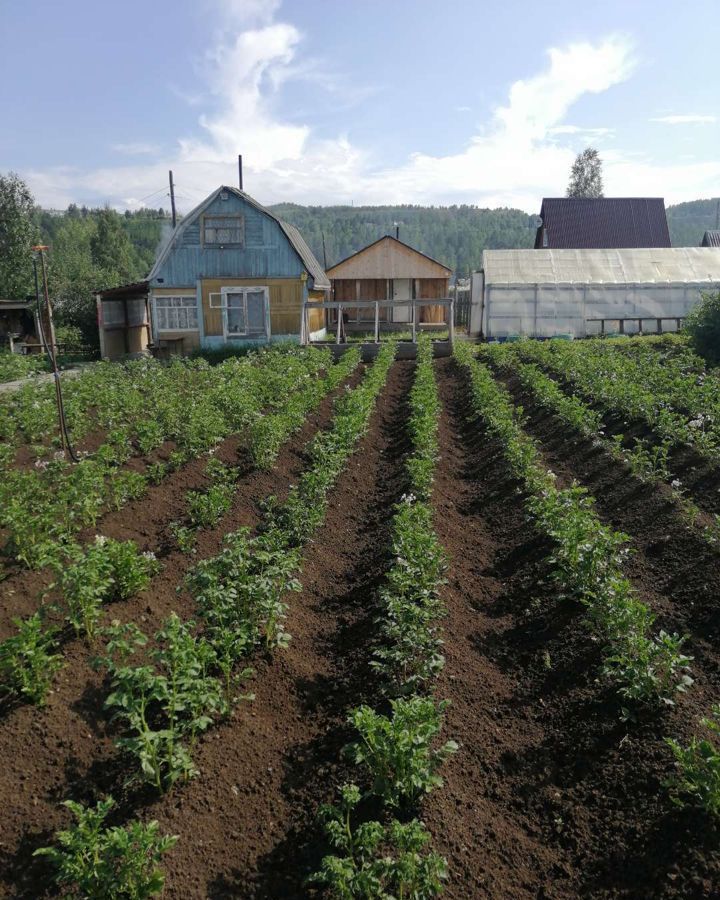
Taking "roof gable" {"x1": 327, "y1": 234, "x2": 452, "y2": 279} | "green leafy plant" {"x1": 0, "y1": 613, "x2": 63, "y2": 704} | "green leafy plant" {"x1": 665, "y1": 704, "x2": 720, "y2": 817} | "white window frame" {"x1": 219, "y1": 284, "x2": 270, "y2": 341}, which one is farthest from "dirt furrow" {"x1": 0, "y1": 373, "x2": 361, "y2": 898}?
"roof gable" {"x1": 327, "y1": 234, "x2": 452, "y2": 279}

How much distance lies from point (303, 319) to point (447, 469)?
1623cm

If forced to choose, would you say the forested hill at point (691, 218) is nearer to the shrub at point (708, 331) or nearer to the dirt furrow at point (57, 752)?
the shrub at point (708, 331)

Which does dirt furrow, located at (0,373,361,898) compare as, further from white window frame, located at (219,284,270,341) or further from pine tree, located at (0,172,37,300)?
pine tree, located at (0,172,37,300)

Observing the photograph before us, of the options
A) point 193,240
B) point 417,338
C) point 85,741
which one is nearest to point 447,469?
point 85,741

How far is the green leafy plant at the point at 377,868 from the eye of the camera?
3.00m

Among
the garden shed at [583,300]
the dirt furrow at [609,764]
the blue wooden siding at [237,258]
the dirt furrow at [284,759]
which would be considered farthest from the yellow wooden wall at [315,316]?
the dirt furrow at [609,764]

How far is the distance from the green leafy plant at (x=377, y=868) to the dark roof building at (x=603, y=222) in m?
44.1

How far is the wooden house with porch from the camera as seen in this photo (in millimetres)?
38281

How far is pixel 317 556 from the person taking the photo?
23.9 ft

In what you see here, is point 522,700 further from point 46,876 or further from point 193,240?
point 193,240

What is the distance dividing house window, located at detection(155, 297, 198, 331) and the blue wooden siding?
69 centimetres

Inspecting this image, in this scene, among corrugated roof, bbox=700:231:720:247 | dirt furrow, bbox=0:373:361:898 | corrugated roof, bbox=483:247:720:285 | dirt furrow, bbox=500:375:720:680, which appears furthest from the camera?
corrugated roof, bbox=700:231:720:247

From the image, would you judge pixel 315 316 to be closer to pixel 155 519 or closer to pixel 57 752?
pixel 155 519

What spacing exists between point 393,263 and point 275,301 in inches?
556
